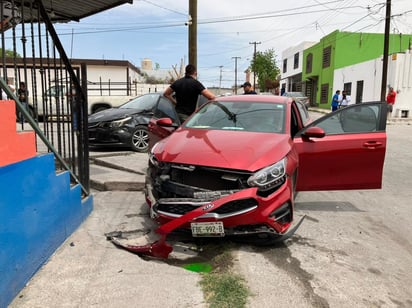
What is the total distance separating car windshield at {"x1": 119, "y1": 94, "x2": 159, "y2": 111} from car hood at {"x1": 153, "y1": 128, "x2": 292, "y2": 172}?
4346mm

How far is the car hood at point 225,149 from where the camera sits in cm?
365

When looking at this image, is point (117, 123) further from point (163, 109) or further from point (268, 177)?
point (268, 177)

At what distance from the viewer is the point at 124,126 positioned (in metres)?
8.29

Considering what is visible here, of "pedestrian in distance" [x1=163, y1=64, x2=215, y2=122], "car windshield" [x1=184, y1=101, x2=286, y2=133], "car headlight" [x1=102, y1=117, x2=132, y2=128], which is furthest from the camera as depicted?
"car headlight" [x1=102, y1=117, x2=132, y2=128]

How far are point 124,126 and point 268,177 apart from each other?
5.33 m

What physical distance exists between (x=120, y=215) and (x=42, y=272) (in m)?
1.63

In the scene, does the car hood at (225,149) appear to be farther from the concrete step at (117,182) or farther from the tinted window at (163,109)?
the tinted window at (163,109)

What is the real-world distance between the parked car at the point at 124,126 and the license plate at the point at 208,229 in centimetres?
477

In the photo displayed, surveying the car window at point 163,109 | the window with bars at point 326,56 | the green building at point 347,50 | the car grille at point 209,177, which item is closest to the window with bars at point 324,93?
the green building at point 347,50

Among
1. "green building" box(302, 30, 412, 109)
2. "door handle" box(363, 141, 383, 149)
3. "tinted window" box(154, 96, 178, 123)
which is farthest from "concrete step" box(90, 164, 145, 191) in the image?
"green building" box(302, 30, 412, 109)

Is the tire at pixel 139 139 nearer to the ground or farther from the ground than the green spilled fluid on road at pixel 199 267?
farther from the ground

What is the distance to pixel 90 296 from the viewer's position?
9.36 feet

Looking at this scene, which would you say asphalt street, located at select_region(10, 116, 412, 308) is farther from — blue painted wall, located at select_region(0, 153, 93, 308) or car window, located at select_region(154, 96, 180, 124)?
car window, located at select_region(154, 96, 180, 124)

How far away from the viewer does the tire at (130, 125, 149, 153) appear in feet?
27.6
